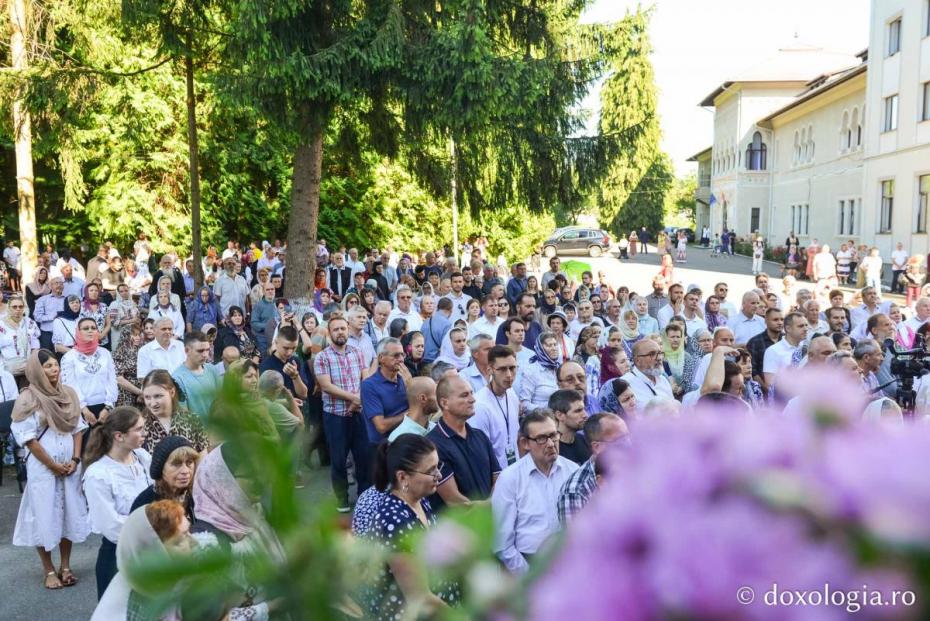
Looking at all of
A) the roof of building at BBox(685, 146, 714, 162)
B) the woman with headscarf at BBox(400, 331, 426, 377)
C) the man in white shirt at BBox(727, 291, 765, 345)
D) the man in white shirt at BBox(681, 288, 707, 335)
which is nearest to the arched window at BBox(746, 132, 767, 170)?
the roof of building at BBox(685, 146, 714, 162)

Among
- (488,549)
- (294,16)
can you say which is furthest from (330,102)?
(488,549)

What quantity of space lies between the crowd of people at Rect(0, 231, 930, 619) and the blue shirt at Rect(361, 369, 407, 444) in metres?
0.02

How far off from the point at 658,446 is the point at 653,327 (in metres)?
12.0

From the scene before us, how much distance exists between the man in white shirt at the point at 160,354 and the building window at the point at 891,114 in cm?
3449

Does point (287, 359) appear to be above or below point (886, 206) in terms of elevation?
below

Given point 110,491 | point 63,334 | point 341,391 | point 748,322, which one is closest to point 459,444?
point 110,491

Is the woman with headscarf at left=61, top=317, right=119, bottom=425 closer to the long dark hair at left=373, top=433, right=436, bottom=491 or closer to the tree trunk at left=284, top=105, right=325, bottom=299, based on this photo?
the long dark hair at left=373, top=433, right=436, bottom=491

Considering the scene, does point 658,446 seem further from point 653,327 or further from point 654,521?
point 653,327

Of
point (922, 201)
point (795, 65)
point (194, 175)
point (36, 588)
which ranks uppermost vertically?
point (795, 65)

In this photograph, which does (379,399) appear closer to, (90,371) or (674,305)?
(90,371)

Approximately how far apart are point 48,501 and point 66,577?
0.62 meters

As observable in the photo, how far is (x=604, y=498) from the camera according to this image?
0.46 m

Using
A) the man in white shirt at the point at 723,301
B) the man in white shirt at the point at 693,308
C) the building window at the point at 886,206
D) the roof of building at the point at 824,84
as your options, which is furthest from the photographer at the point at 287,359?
the roof of building at the point at 824,84

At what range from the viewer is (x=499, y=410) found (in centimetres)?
681
